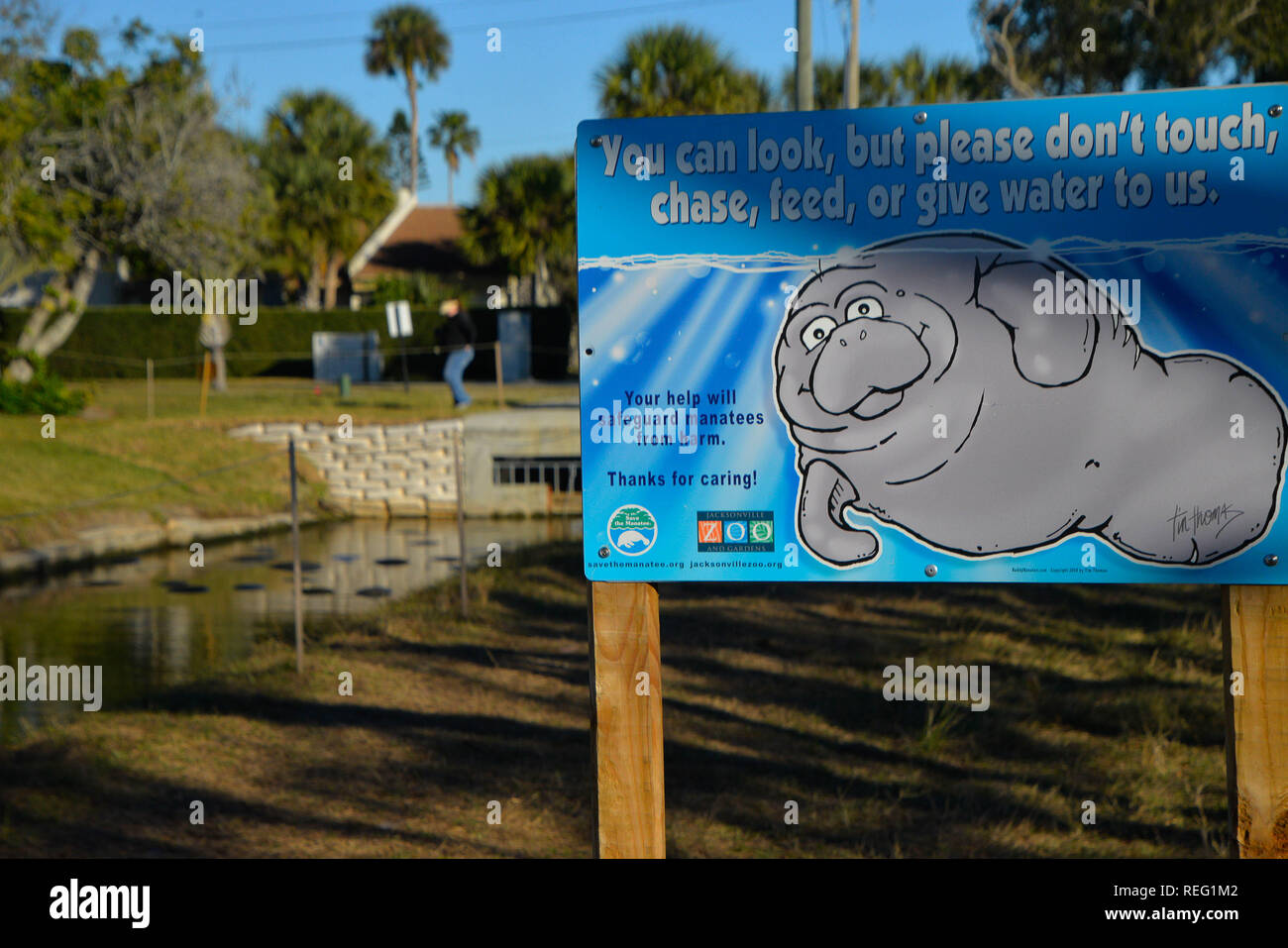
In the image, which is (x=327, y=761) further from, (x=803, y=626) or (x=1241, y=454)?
(x=1241, y=454)

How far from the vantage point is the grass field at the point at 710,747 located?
210 inches

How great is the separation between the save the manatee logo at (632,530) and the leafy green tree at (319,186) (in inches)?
1433

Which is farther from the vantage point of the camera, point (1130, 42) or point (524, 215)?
point (524, 215)

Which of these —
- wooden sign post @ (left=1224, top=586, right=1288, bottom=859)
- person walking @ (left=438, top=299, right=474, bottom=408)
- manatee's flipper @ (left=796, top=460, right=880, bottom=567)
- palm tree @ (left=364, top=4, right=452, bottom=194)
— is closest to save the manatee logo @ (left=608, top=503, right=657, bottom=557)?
manatee's flipper @ (left=796, top=460, right=880, bottom=567)

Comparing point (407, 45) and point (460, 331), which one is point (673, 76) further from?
point (407, 45)

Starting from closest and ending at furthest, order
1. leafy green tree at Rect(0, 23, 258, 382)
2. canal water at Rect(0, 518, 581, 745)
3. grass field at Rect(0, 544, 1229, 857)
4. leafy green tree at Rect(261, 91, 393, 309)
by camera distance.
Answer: grass field at Rect(0, 544, 1229, 857) < canal water at Rect(0, 518, 581, 745) < leafy green tree at Rect(0, 23, 258, 382) < leafy green tree at Rect(261, 91, 393, 309)

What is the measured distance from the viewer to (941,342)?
3.28m

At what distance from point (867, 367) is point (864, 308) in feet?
0.49

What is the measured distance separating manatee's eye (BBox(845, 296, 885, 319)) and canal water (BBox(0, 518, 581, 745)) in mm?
5830

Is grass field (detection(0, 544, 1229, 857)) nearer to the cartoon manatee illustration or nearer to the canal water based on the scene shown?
the canal water

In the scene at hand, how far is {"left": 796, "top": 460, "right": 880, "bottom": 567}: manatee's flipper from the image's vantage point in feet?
10.9

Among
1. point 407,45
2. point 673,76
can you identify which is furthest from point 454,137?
point 673,76

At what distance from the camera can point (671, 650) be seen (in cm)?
880

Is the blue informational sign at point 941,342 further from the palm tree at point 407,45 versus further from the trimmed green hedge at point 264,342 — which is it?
the palm tree at point 407,45
